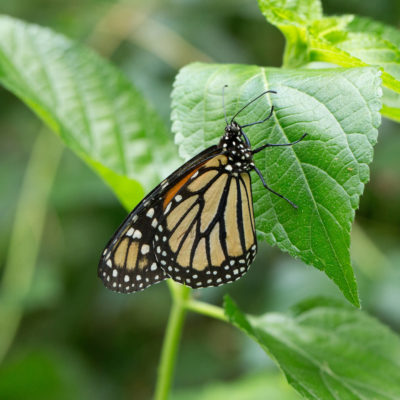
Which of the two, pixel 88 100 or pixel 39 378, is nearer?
pixel 88 100

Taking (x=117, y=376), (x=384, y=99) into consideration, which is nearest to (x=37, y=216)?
(x=117, y=376)

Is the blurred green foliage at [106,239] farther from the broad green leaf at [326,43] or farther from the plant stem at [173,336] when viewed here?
the broad green leaf at [326,43]

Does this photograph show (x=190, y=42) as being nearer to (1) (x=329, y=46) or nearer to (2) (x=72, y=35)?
(2) (x=72, y=35)

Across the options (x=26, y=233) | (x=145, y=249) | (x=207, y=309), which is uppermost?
(x=145, y=249)

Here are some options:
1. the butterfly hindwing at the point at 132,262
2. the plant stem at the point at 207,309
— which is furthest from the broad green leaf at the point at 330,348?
the butterfly hindwing at the point at 132,262

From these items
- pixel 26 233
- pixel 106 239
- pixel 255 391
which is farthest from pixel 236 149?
pixel 106 239

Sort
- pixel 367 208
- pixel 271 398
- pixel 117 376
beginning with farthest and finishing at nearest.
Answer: pixel 117 376, pixel 367 208, pixel 271 398

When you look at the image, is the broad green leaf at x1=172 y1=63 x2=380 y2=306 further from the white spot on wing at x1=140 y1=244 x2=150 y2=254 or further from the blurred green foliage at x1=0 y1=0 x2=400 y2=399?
the blurred green foliage at x1=0 y1=0 x2=400 y2=399

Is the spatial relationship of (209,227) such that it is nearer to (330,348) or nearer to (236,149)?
(236,149)
